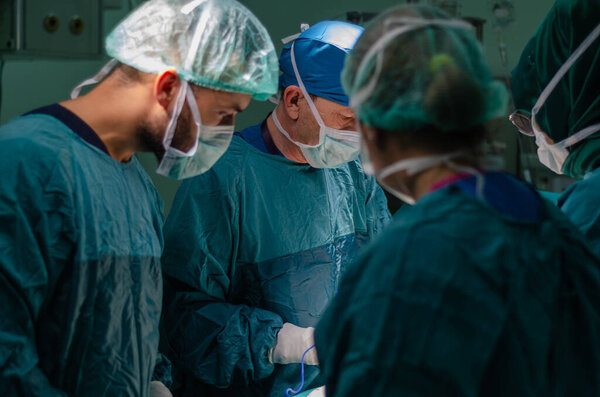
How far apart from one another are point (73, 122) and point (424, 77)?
0.81 metres

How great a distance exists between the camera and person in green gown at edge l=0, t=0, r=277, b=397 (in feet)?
3.76

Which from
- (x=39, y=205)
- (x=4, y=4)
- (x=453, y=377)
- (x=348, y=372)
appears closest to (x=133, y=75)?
(x=39, y=205)

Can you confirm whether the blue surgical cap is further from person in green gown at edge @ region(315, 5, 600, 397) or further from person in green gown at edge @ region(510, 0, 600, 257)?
person in green gown at edge @ region(315, 5, 600, 397)

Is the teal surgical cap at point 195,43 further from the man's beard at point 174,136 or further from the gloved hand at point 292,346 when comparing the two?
the gloved hand at point 292,346

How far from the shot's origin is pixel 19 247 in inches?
44.7

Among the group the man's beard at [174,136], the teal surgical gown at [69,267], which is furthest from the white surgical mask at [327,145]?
the teal surgical gown at [69,267]

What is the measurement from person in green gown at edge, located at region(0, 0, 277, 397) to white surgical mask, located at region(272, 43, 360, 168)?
36cm

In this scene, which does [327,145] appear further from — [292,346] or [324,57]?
[292,346]

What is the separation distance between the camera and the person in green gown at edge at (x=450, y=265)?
2.60 ft

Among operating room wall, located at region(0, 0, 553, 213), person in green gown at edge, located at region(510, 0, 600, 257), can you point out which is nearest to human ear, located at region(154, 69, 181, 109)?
person in green gown at edge, located at region(510, 0, 600, 257)

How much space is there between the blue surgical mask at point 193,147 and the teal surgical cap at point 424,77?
0.55 m

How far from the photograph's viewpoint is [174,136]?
1.43m

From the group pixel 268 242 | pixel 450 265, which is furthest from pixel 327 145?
pixel 450 265

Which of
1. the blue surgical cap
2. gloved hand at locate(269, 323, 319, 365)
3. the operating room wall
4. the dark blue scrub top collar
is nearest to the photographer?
the dark blue scrub top collar
